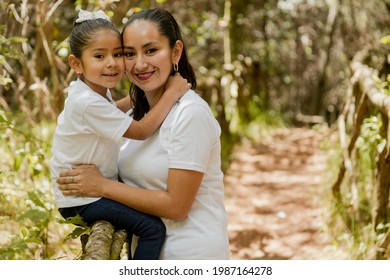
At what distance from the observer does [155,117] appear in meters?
2.32

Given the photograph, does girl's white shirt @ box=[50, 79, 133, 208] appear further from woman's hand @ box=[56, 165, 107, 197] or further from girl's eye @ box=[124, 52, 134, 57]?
girl's eye @ box=[124, 52, 134, 57]

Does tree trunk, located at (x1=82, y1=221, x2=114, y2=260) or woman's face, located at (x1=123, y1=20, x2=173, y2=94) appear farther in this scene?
woman's face, located at (x1=123, y1=20, x2=173, y2=94)

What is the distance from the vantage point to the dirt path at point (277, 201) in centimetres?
516

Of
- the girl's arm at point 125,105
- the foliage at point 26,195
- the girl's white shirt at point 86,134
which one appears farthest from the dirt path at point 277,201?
the girl's white shirt at point 86,134

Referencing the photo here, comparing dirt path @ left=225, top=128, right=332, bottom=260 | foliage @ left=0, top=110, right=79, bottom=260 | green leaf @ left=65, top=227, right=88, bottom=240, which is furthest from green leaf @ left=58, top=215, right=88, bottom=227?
dirt path @ left=225, top=128, right=332, bottom=260

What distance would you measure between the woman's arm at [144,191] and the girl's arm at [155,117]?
Answer: 0.73 feet

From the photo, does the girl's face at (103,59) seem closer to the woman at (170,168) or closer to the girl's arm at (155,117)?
the woman at (170,168)

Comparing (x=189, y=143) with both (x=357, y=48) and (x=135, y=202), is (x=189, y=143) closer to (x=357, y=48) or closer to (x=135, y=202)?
(x=135, y=202)

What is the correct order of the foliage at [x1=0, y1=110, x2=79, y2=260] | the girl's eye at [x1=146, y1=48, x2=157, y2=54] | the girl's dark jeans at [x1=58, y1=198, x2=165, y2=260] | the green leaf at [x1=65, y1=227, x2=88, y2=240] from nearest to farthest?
the green leaf at [x1=65, y1=227, x2=88, y2=240] < the girl's dark jeans at [x1=58, y1=198, x2=165, y2=260] < the girl's eye at [x1=146, y1=48, x2=157, y2=54] < the foliage at [x1=0, y1=110, x2=79, y2=260]

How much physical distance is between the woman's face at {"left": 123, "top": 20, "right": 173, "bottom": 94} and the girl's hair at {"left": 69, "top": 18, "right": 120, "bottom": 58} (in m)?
0.11

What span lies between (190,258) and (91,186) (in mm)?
509

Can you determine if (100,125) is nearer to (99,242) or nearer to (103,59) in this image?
(103,59)

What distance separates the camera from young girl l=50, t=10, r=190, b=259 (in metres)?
2.29

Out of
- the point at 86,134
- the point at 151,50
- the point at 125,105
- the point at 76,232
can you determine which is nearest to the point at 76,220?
the point at 76,232
